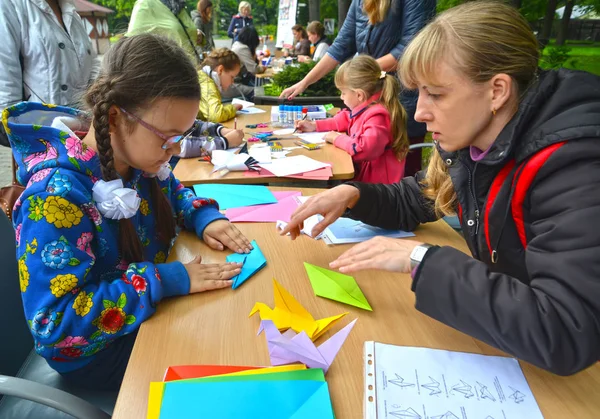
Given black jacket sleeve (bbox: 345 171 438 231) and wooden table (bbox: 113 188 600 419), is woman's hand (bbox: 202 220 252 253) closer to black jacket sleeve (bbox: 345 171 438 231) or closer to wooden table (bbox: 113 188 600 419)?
wooden table (bbox: 113 188 600 419)

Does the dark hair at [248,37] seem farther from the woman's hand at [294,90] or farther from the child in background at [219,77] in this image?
the woman's hand at [294,90]

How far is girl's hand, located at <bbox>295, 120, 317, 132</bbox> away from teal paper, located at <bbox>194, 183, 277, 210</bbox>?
129 cm

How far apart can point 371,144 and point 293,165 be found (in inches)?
23.7

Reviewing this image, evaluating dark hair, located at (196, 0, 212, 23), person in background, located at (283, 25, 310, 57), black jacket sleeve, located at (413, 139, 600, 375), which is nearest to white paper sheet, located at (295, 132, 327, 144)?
black jacket sleeve, located at (413, 139, 600, 375)

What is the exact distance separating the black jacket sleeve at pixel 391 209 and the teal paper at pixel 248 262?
0.38 metres

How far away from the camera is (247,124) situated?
11.0 ft

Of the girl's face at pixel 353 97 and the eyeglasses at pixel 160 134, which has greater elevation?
the eyeglasses at pixel 160 134

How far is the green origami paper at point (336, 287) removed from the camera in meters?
1.09

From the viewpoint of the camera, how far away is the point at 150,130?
1.22 metres

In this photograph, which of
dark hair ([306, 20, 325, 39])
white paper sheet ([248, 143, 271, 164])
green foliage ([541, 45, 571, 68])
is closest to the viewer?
white paper sheet ([248, 143, 271, 164])

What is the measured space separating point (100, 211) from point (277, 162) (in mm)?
1287

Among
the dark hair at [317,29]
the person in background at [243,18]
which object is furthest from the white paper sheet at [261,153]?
the person in background at [243,18]

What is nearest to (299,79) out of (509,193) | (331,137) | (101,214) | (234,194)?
(331,137)

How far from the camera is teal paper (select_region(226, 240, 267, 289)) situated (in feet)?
3.89
